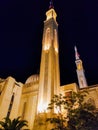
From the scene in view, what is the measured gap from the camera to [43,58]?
32.9 m

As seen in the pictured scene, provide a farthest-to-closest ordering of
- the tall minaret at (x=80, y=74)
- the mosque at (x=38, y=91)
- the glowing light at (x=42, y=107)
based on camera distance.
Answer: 1. the tall minaret at (x=80, y=74)
2. the mosque at (x=38, y=91)
3. the glowing light at (x=42, y=107)

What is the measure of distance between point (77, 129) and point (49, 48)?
2107 centimetres

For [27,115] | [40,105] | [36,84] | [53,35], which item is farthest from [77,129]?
[53,35]

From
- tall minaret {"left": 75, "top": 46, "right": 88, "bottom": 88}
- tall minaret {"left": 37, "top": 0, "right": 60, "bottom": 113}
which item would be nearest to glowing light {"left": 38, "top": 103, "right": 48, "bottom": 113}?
tall minaret {"left": 37, "top": 0, "right": 60, "bottom": 113}

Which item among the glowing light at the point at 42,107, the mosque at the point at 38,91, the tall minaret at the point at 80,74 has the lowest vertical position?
the glowing light at the point at 42,107

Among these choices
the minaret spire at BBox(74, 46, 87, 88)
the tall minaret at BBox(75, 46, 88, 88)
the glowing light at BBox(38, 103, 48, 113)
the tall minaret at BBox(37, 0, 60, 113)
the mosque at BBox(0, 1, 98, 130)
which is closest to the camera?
the glowing light at BBox(38, 103, 48, 113)

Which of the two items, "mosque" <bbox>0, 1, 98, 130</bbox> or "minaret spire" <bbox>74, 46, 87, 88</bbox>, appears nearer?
"mosque" <bbox>0, 1, 98, 130</bbox>

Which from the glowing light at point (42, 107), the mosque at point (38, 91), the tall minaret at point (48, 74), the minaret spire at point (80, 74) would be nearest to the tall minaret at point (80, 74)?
the minaret spire at point (80, 74)

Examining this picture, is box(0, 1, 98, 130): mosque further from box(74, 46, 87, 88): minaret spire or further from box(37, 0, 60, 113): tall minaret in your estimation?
box(74, 46, 87, 88): minaret spire

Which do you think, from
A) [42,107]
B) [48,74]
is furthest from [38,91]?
[42,107]

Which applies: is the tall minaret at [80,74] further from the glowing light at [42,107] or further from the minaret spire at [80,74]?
the glowing light at [42,107]

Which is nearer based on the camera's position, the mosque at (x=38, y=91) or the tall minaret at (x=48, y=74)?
the tall minaret at (x=48, y=74)

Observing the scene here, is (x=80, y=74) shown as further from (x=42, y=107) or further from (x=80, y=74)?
(x=42, y=107)

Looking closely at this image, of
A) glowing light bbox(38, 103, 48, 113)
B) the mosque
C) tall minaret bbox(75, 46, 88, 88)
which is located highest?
tall minaret bbox(75, 46, 88, 88)
